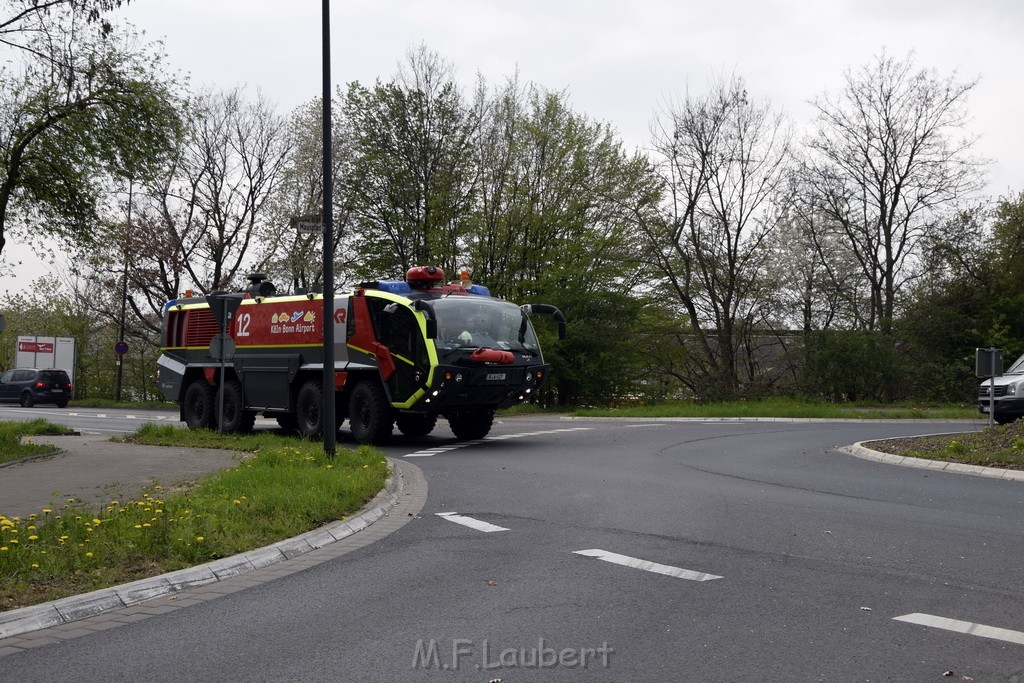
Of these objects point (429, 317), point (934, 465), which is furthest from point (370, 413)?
point (934, 465)

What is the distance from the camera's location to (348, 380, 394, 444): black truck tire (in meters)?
19.0

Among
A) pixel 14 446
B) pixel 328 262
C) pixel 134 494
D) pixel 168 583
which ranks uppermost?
pixel 328 262

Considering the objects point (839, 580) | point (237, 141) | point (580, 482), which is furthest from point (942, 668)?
point (237, 141)

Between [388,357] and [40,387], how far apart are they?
34217 millimetres

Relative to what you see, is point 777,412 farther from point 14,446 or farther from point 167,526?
point 167,526

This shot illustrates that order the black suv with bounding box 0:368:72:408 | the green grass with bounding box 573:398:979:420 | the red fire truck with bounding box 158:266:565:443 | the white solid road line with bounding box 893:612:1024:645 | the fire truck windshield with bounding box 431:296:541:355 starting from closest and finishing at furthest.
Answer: the white solid road line with bounding box 893:612:1024:645
the red fire truck with bounding box 158:266:565:443
the fire truck windshield with bounding box 431:296:541:355
the green grass with bounding box 573:398:979:420
the black suv with bounding box 0:368:72:408

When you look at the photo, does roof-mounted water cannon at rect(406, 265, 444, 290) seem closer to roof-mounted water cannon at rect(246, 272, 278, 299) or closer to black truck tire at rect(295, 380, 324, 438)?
black truck tire at rect(295, 380, 324, 438)

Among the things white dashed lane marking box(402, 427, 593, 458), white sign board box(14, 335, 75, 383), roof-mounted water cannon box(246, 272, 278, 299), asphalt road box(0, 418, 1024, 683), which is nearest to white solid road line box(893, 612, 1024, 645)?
asphalt road box(0, 418, 1024, 683)

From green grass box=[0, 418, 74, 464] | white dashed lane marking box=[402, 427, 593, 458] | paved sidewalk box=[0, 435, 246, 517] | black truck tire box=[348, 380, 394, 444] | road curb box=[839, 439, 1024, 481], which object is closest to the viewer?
paved sidewalk box=[0, 435, 246, 517]

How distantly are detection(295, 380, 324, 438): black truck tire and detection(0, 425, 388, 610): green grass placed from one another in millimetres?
6938

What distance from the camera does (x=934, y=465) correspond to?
16.0 m

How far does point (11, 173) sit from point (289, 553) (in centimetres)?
1309

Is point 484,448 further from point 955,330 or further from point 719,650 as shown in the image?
point 955,330

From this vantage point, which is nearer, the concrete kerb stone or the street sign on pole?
the concrete kerb stone
